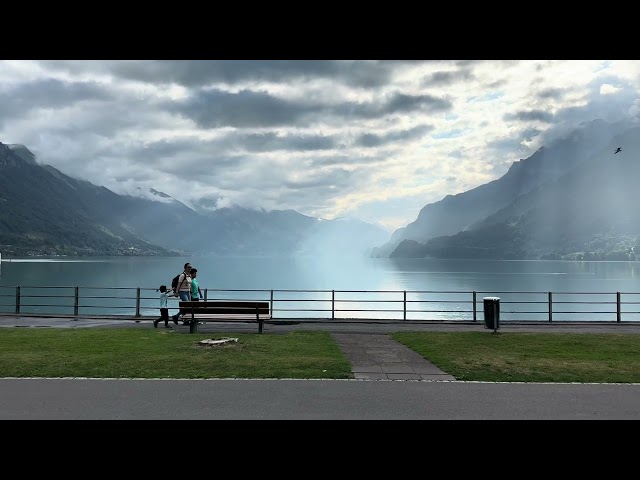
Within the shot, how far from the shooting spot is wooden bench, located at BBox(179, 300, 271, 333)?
613 inches

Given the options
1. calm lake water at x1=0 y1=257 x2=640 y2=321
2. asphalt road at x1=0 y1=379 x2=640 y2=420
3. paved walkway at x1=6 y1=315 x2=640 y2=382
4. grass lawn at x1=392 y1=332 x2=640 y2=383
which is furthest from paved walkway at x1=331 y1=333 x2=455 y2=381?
calm lake water at x1=0 y1=257 x2=640 y2=321

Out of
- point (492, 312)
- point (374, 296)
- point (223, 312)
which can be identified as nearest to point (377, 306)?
point (374, 296)

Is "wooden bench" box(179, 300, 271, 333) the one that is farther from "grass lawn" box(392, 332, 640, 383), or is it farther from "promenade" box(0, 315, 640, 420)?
"promenade" box(0, 315, 640, 420)

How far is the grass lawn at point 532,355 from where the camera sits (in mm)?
9484

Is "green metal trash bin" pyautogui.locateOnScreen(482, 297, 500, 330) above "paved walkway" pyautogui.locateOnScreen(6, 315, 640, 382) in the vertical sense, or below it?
above

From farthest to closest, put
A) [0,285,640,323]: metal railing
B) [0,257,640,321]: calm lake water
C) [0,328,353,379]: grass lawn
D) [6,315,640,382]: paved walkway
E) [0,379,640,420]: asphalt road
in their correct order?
1. [0,285,640,323]: metal railing
2. [0,257,640,321]: calm lake water
3. [6,315,640,382]: paved walkway
4. [0,328,353,379]: grass lawn
5. [0,379,640,420]: asphalt road

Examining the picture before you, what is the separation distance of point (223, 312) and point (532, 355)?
794 centimetres

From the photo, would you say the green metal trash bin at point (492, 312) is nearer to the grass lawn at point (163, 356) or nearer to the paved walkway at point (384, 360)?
the paved walkway at point (384, 360)

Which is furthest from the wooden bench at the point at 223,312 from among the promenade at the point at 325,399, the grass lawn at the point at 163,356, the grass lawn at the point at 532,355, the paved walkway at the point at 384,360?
the promenade at the point at 325,399

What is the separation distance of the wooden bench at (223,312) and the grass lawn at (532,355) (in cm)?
362

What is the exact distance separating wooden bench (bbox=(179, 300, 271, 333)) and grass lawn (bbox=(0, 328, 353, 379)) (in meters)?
0.82
